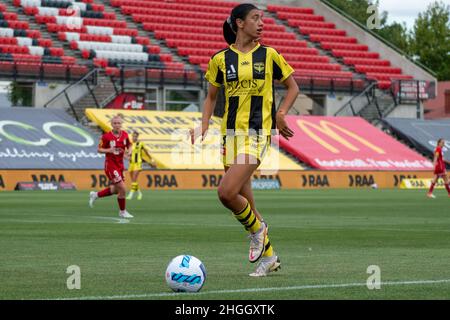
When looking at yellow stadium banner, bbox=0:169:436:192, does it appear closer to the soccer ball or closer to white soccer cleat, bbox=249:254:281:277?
white soccer cleat, bbox=249:254:281:277

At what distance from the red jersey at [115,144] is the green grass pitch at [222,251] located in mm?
1198

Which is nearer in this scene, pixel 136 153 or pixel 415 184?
pixel 136 153

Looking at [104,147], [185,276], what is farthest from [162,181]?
[185,276]

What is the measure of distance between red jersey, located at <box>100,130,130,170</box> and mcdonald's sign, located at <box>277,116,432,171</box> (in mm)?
28394

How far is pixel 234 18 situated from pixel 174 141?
3906 centimetres

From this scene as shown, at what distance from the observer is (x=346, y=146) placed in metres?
55.4

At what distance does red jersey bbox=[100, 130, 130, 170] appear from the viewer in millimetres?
23641

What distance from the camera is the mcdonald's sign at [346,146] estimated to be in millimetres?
53125

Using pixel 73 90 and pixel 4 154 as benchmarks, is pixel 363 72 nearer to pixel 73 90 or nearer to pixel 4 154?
pixel 73 90

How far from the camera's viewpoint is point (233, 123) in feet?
36.4

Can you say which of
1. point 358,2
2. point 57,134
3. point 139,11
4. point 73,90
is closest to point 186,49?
point 139,11

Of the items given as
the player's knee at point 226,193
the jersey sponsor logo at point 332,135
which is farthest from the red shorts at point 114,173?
the jersey sponsor logo at point 332,135

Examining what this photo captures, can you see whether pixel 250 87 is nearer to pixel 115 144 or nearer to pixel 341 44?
pixel 115 144

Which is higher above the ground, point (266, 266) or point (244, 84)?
point (244, 84)
